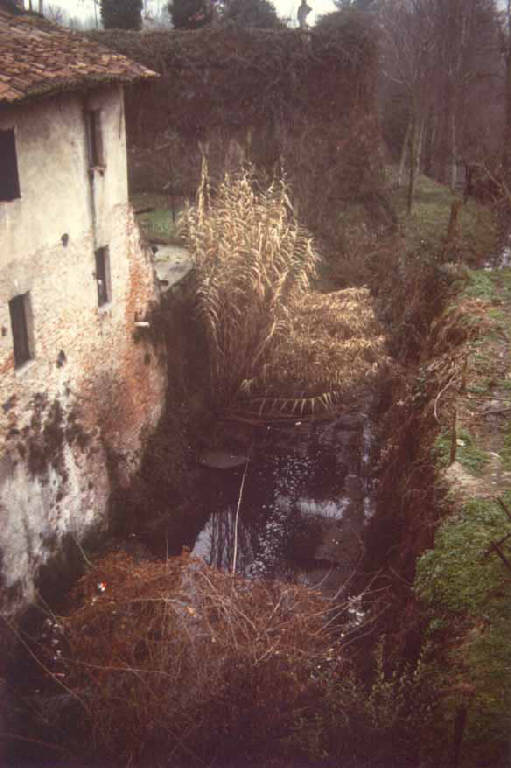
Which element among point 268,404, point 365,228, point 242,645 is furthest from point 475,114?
point 242,645

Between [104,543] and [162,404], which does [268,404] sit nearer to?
[162,404]

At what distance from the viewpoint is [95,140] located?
42.6 feet

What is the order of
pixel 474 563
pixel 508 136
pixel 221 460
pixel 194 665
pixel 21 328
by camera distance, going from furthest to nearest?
pixel 508 136, pixel 221 460, pixel 21 328, pixel 474 563, pixel 194 665

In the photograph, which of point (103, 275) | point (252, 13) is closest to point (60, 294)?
point (103, 275)

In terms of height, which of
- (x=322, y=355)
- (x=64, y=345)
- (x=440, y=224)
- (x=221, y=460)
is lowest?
(x=221, y=460)

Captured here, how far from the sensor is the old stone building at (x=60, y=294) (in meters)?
10.8

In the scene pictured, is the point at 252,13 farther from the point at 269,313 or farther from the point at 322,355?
the point at 322,355

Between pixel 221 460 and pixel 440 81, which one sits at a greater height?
pixel 440 81

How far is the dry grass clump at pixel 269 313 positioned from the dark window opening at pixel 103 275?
3.33m

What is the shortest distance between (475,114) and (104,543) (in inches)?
1296

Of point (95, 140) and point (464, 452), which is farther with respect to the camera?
point (95, 140)

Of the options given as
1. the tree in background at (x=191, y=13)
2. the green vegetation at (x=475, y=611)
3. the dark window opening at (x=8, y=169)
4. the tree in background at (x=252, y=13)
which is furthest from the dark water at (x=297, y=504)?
the tree in background at (x=252, y=13)

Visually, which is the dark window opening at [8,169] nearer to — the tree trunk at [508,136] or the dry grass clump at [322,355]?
the dry grass clump at [322,355]

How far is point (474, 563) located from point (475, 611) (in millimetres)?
813
